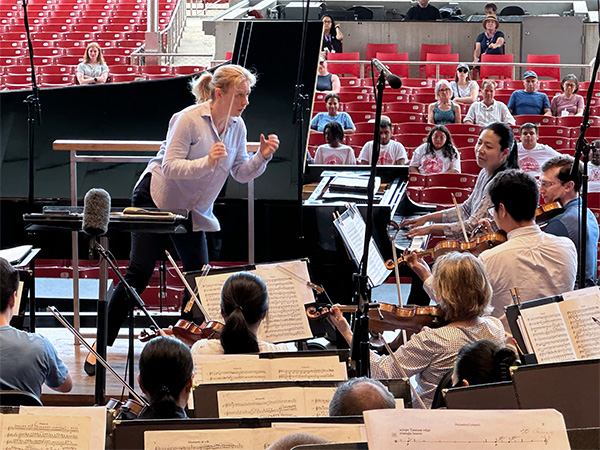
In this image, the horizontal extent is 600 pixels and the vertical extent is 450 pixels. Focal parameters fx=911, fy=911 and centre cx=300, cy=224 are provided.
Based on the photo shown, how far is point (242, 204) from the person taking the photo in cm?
519

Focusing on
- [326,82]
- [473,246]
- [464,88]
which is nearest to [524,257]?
[473,246]

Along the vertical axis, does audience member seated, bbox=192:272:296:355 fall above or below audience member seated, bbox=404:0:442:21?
below

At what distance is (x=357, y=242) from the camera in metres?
4.20

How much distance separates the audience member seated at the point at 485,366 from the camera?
260 cm

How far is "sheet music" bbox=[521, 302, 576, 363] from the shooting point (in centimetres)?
288

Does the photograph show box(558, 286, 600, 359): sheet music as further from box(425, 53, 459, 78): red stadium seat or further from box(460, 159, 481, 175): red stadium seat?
box(425, 53, 459, 78): red stadium seat

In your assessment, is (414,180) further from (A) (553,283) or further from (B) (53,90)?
(A) (553,283)

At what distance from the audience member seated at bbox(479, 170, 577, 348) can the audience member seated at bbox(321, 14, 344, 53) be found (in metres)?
10.4

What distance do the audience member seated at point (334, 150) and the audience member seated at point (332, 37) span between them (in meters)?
5.83

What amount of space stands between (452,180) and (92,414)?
6002 millimetres

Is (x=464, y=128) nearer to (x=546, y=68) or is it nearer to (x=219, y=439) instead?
(x=546, y=68)

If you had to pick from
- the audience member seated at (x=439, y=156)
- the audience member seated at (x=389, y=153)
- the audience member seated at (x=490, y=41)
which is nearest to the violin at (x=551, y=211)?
the audience member seated at (x=439, y=156)

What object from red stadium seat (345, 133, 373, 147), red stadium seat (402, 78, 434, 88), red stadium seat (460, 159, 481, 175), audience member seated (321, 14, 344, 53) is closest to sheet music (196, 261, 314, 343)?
red stadium seat (460, 159, 481, 175)

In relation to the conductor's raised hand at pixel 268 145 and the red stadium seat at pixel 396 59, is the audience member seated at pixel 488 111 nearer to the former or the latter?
the red stadium seat at pixel 396 59
